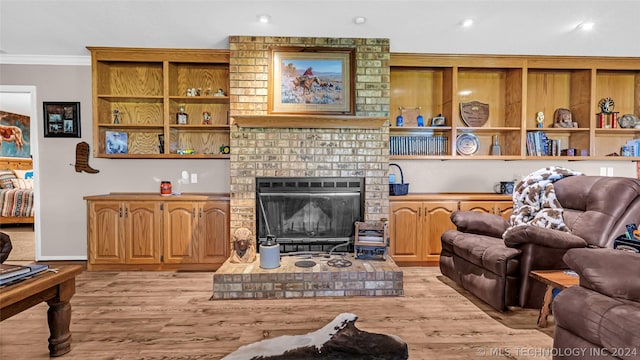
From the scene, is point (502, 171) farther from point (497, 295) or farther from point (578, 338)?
point (578, 338)

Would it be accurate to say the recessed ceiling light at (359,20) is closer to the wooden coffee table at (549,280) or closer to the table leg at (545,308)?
the wooden coffee table at (549,280)

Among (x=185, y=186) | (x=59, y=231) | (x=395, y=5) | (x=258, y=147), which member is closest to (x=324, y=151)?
(x=258, y=147)

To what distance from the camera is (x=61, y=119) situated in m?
3.93

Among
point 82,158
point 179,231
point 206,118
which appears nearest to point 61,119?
point 82,158

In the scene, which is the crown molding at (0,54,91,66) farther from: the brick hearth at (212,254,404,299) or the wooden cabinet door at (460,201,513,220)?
the wooden cabinet door at (460,201,513,220)

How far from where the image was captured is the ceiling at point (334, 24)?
2789mm

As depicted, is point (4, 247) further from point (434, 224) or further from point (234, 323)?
point (434, 224)

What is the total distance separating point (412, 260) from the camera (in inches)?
147

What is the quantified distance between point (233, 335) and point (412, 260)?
229 cm

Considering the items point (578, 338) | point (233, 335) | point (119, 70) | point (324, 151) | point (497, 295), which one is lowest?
point (233, 335)

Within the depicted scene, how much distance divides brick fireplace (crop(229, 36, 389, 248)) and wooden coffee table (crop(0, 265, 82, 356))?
67.4 inches

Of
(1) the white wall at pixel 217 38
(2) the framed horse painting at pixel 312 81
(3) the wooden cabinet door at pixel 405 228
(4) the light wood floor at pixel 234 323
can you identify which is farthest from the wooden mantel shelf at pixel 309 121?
(4) the light wood floor at pixel 234 323

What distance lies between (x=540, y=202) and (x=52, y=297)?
3.63 m

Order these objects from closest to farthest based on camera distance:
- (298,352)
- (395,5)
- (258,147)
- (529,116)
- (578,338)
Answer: (578,338)
(298,352)
(395,5)
(258,147)
(529,116)
